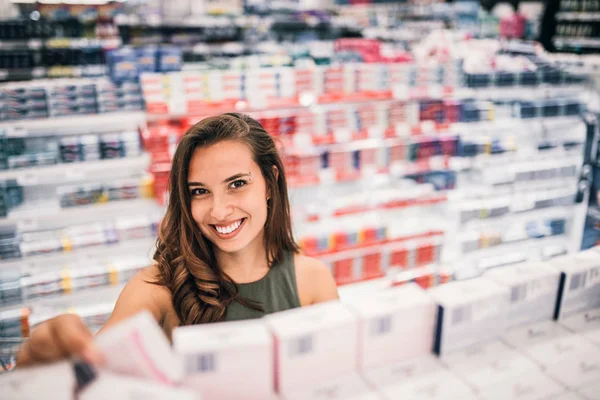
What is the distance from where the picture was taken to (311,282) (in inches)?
63.2

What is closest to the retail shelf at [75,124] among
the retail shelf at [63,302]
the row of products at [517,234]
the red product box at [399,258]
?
the retail shelf at [63,302]

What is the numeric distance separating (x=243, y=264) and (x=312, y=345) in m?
0.55

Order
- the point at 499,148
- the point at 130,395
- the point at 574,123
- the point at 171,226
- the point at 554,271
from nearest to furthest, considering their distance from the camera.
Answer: the point at 130,395, the point at 554,271, the point at 171,226, the point at 499,148, the point at 574,123

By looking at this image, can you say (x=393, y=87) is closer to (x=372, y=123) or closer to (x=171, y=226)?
(x=372, y=123)

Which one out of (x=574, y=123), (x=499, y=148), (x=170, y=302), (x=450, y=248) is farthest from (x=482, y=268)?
(x=170, y=302)

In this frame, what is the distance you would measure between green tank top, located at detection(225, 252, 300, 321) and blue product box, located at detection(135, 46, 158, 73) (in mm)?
2154

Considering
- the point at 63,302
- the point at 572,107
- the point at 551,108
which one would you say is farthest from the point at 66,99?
→ the point at 572,107

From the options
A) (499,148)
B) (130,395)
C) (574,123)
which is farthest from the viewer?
(574,123)

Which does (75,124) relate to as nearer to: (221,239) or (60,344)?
(221,239)

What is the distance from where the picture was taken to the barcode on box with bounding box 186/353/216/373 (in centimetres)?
91

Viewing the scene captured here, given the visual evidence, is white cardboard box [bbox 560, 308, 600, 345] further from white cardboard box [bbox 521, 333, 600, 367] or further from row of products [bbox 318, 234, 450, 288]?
row of products [bbox 318, 234, 450, 288]

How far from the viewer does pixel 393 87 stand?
3660 millimetres

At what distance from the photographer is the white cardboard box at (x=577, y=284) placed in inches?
52.2

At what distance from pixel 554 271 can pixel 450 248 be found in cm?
304
